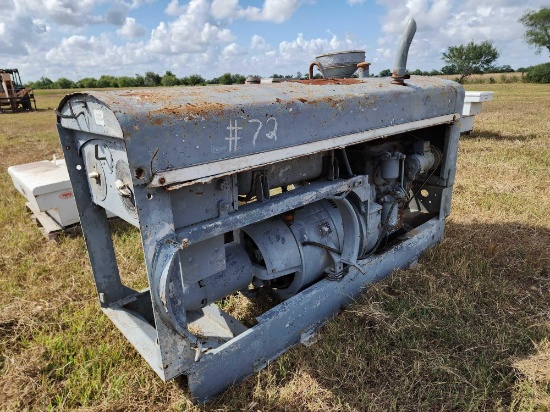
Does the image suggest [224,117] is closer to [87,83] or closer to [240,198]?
[240,198]

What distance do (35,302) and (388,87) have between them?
9.65 feet

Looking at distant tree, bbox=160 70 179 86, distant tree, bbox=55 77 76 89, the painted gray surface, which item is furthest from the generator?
distant tree, bbox=55 77 76 89

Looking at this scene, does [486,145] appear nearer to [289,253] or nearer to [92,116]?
[289,253]

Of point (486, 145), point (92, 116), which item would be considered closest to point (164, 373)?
point (92, 116)

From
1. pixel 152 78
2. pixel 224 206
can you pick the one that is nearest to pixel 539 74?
pixel 152 78

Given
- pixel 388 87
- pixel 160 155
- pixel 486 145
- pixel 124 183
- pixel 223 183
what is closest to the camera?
pixel 160 155

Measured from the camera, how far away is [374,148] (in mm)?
2881

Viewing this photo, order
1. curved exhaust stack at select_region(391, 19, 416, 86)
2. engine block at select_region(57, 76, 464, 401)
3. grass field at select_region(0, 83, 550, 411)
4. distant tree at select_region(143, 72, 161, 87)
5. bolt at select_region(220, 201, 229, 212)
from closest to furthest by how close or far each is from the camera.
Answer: engine block at select_region(57, 76, 464, 401) → bolt at select_region(220, 201, 229, 212) → grass field at select_region(0, 83, 550, 411) → curved exhaust stack at select_region(391, 19, 416, 86) → distant tree at select_region(143, 72, 161, 87)

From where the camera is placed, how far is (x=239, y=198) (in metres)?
2.19

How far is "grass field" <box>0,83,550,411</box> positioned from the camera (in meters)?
1.99

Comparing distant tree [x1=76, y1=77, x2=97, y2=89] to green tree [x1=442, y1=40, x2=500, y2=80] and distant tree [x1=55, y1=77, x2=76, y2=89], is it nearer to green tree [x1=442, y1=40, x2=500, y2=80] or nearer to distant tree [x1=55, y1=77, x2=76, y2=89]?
distant tree [x1=55, y1=77, x2=76, y2=89]

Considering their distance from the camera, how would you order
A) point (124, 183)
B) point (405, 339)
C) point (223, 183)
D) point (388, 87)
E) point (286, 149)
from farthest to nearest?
point (388, 87), point (405, 339), point (286, 149), point (223, 183), point (124, 183)

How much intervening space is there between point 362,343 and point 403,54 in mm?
2009

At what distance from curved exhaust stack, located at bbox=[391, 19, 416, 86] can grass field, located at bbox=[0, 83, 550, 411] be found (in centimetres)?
145
